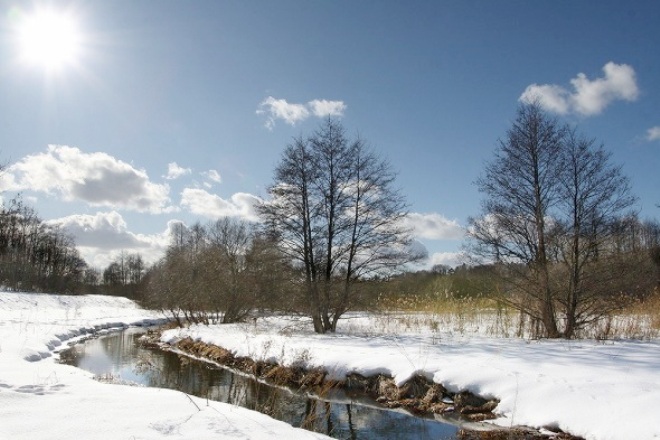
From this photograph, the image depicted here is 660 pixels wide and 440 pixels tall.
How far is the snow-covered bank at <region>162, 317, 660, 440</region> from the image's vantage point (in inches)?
230

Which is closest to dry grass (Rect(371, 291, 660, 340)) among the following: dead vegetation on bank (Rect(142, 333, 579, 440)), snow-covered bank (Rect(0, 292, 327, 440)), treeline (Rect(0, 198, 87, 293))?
dead vegetation on bank (Rect(142, 333, 579, 440))

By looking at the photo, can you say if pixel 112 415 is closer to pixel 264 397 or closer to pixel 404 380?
pixel 264 397

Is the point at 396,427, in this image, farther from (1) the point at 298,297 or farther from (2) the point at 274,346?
(1) the point at 298,297

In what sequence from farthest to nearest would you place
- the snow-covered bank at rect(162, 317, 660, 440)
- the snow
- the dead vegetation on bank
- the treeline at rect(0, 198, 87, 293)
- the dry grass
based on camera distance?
the treeline at rect(0, 198, 87, 293), the dry grass, the dead vegetation on bank, the snow-covered bank at rect(162, 317, 660, 440), the snow

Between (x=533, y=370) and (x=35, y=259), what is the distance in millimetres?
69231

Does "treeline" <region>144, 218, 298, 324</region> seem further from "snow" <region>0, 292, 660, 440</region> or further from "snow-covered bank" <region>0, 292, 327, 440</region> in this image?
"snow-covered bank" <region>0, 292, 327, 440</region>

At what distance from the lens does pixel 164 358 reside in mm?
15938

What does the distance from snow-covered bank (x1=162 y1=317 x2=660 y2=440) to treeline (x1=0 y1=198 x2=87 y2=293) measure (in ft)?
150

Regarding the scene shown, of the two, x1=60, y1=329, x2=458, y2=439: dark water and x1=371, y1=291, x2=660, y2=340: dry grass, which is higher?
x1=371, y1=291, x2=660, y2=340: dry grass

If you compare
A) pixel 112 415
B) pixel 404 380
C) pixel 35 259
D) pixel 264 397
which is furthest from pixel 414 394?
pixel 35 259

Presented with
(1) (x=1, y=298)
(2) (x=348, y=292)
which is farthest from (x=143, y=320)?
(2) (x=348, y=292)

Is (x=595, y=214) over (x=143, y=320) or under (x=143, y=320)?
over

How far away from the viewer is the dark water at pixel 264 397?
7.35 metres

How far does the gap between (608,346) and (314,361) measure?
20.9 feet
